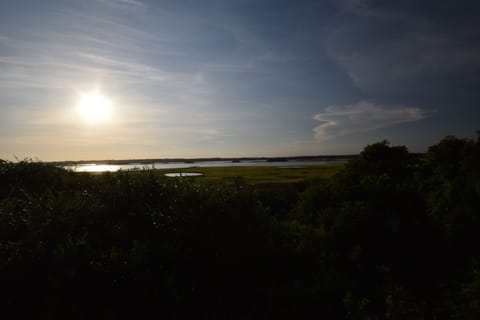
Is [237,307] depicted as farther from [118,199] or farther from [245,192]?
[118,199]

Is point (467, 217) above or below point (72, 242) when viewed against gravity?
below

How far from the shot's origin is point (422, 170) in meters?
24.6

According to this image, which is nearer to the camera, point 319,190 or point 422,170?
point 319,190

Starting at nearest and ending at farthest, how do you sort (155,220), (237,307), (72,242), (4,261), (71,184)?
(4,261) < (72,242) < (237,307) < (155,220) < (71,184)

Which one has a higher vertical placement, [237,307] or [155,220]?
[155,220]

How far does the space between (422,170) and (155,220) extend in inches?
921

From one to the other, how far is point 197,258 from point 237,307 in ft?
4.92

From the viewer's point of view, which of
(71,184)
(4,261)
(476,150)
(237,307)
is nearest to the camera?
(4,261)

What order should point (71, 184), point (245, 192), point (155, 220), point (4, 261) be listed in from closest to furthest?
point (4, 261) → point (155, 220) → point (245, 192) → point (71, 184)

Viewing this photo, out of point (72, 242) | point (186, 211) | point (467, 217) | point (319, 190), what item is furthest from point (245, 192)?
point (467, 217)

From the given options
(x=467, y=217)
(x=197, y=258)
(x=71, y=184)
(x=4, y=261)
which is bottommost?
(x=467, y=217)

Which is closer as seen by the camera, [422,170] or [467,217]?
[467,217]

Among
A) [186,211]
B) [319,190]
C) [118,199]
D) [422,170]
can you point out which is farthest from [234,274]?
[422,170]

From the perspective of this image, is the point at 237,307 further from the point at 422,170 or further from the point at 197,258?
the point at 422,170
